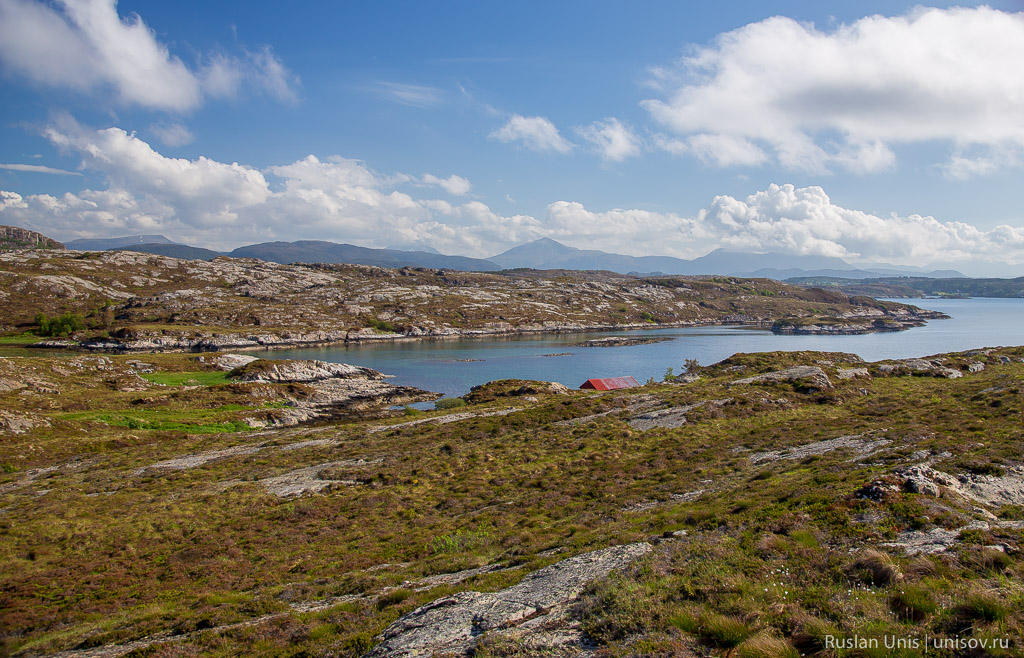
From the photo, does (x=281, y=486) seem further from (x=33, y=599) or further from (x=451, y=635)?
(x=451, y=635)

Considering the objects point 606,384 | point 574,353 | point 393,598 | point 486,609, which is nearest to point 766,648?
point 486,609

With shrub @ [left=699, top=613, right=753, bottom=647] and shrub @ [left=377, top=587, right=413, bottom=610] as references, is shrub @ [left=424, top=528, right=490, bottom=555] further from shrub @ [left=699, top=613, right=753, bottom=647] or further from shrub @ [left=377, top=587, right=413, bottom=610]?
shrub @ [left=699, top=613, right=753, bottom=647]

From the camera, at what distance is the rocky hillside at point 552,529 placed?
29.9ft

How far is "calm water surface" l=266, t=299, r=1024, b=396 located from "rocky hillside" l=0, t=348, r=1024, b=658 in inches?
1912

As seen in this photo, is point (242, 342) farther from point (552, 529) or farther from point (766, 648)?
point (766, 648)

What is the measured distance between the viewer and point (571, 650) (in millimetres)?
8820

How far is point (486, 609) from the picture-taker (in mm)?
10922

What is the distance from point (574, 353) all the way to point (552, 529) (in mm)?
116954

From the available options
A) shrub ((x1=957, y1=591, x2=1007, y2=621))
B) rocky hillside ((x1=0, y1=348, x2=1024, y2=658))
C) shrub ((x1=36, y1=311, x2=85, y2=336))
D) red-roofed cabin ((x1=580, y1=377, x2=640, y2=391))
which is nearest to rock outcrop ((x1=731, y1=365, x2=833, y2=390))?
rocky hillside ((x1=0, y1=348, x2=1024, y2=658))

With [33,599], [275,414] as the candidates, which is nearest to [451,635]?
[33,599]

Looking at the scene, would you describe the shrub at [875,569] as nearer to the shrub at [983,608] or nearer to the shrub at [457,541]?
the shrub at [983,608]

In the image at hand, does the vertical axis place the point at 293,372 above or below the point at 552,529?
below

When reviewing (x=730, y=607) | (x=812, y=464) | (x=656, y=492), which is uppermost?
(x=730, y=607)

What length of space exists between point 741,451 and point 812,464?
601 centimetres
